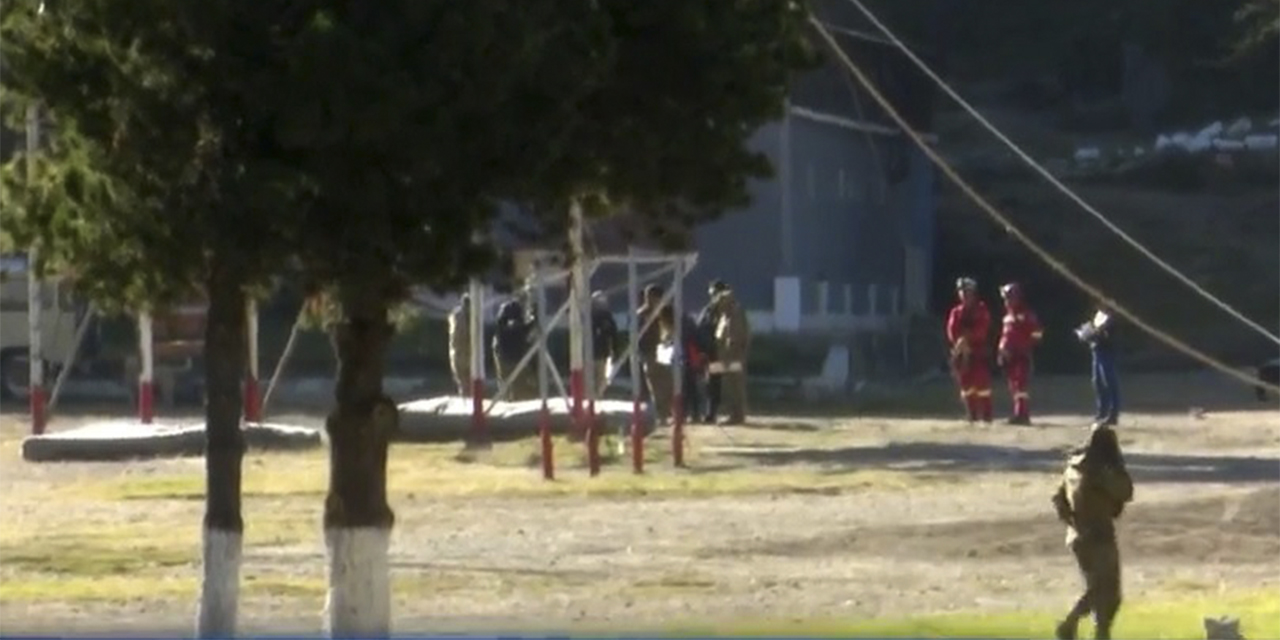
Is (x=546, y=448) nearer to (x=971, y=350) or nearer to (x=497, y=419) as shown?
(x=497, y=419)

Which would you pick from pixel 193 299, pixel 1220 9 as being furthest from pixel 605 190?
pixel 1220 9

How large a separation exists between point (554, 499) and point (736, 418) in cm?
1190

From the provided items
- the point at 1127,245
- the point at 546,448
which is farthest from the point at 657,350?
the point at 1127,245

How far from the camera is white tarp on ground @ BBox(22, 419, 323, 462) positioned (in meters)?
33.3

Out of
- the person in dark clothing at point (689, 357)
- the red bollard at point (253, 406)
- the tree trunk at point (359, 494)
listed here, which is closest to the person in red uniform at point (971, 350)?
the person in dark clothing at point (689, 357)

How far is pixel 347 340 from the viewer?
14.6m

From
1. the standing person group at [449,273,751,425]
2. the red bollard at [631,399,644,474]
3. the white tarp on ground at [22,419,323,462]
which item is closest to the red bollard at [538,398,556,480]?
the red bollard at [631,399,644,474]

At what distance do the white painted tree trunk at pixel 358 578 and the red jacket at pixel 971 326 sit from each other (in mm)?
23863

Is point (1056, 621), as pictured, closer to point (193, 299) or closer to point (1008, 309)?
point (193, 299)

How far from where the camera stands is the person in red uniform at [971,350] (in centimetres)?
3800

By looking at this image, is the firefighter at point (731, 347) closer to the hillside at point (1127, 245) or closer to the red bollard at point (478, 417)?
the red bollard at point (478, 417)

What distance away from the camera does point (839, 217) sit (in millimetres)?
56250

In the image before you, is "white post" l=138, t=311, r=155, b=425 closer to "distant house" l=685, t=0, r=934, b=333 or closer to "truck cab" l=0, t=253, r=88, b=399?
"truck cab" l=0, t=253, r=88, b=399

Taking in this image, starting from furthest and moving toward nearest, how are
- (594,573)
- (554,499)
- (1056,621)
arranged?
(554,499) → (594,573) → (1056,621)
